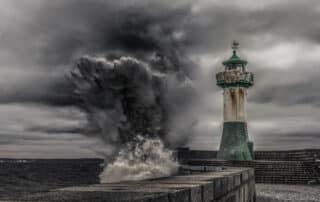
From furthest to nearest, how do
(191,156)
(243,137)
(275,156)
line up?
1. (191,156)
2. (275,156)
3. (243,137)

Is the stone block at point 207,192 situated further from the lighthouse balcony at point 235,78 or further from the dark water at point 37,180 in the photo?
the lighthouse balcony at point 235,78

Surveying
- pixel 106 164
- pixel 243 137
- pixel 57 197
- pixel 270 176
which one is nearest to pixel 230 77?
pixel 243 137

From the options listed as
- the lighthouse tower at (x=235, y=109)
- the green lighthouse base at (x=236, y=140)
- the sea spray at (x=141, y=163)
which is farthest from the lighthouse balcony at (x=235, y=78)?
the sea spray at (x=141, y=163)

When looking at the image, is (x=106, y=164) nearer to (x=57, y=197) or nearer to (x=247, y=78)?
(x=57, y=197)

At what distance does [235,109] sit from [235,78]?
1.94 m

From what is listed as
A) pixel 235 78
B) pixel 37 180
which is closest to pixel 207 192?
pixel 235 78

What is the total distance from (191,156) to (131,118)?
27994 millimetres

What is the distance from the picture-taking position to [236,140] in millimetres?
25000

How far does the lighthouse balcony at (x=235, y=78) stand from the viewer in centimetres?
2511

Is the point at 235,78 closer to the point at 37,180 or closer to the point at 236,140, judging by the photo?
the point at 236,140

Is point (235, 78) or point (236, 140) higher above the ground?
point (235, 78)

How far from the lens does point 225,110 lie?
25.4m

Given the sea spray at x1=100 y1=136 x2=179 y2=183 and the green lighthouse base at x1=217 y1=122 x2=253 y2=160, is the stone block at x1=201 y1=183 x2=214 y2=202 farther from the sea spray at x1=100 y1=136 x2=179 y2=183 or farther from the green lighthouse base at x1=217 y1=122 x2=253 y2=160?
the green lighthouse base at x1=217 y1=122 x2=253 y2=160

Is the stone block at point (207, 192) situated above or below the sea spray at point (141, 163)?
below
